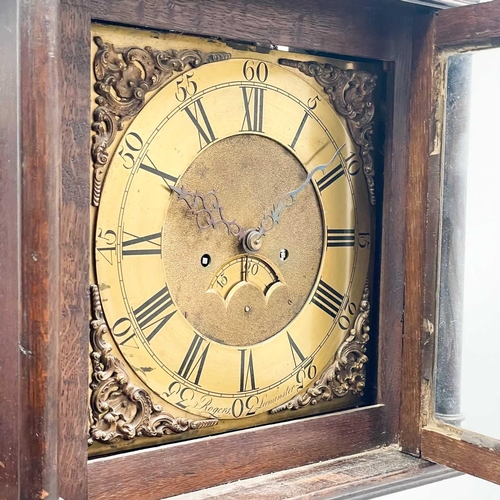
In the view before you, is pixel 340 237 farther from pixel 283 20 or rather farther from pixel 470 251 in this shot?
pixel 283 20

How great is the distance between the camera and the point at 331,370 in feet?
5.59

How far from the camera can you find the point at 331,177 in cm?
169

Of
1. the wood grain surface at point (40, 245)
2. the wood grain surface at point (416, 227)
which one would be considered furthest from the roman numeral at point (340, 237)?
the wood grain surface at point (40, 245)

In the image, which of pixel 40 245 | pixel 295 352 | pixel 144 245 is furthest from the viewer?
pixel 295 352

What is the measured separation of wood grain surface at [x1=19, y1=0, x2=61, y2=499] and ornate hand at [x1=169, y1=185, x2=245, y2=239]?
1.00 ft

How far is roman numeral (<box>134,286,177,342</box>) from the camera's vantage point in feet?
4.76

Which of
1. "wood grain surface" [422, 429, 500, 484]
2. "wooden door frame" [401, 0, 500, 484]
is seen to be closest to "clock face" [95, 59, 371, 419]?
"wooden door frame" [401, 0, 500, 484]

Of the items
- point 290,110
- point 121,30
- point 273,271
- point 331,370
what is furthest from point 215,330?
point 121,30

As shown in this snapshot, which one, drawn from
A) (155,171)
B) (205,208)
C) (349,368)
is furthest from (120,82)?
(349,368)

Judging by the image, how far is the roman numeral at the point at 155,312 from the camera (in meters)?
1.45

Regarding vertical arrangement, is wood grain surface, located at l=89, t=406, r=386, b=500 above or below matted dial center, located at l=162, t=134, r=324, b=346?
below

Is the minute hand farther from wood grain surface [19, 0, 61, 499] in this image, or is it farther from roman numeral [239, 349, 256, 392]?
wood grain surface [19, 0, 61, 499]

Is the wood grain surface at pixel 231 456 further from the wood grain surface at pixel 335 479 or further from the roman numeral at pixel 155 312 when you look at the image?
the roman numeral at pixel 155 312

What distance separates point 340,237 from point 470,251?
9.4 inches
